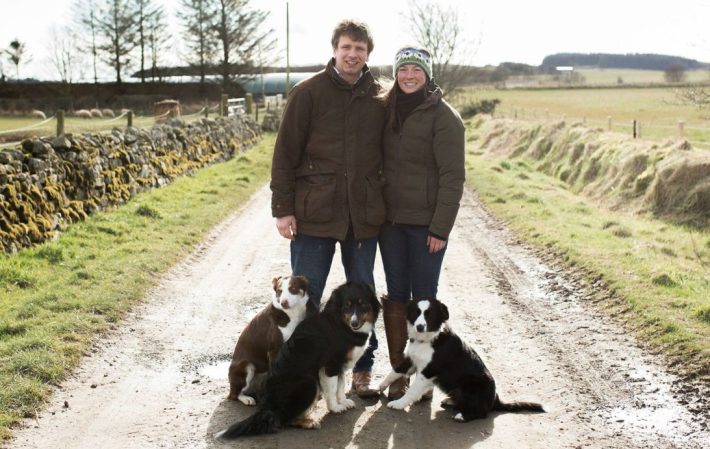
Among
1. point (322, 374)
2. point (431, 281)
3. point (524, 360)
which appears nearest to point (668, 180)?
point (524, 360)

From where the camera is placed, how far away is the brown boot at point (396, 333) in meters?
5.54

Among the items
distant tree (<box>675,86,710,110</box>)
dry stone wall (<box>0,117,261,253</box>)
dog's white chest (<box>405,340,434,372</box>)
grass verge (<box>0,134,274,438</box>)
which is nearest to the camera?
dog's white chest (<box>405,340,434,372</box>)

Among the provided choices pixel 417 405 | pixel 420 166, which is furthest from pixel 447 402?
pixel 420 166

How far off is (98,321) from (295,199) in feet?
9.95

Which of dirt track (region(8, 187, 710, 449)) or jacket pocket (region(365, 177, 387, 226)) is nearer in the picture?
dirt track (region(8, 187, 710, 449))

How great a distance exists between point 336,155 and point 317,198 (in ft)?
1.06

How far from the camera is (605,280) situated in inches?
340

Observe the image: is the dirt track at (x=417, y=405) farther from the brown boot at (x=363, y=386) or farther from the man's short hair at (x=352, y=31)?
the man's short hair at (x=352, y=31)

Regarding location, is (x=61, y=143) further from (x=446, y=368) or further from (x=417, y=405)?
(x=446, y=368)

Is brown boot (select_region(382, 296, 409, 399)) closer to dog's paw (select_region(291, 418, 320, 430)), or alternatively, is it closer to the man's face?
dog's paw (select_region(291, 418, 320, 430))

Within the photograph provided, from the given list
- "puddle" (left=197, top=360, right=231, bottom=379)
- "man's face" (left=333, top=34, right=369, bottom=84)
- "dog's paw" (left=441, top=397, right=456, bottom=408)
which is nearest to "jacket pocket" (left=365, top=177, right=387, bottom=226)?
"man's face" (left=333, top=34, right=369, bottom=84)

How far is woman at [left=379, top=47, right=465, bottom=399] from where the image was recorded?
5.14 m

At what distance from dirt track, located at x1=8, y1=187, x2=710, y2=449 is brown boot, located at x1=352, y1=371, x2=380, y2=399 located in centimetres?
9

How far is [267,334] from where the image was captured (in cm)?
525
